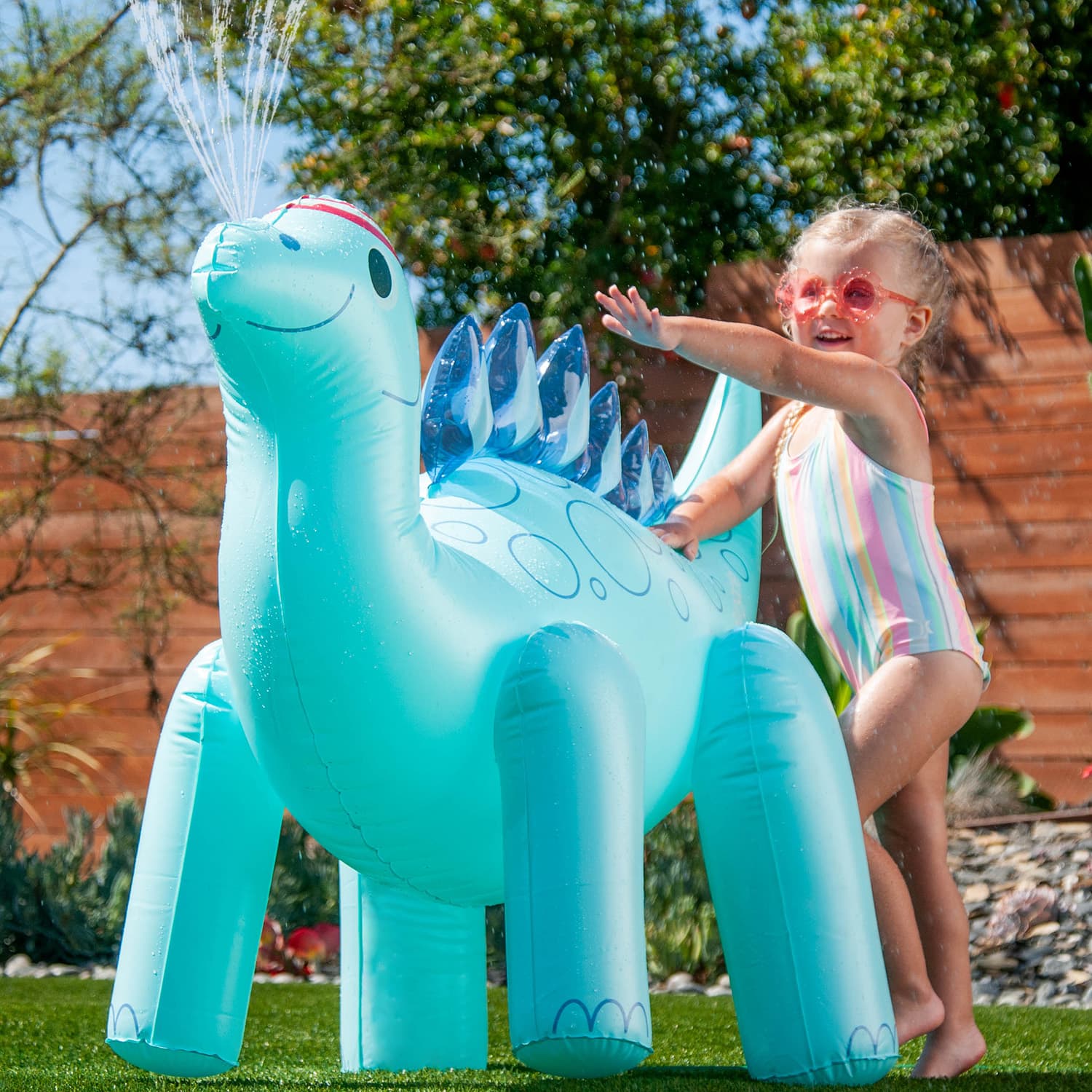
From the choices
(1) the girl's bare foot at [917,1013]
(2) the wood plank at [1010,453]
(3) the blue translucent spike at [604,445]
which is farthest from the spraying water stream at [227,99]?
(2) the wood plank at [1010,453]

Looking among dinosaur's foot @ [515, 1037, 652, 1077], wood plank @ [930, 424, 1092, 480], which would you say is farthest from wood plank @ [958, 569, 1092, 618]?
dinosaur's foot @ [515, 1037, 652, 1077]

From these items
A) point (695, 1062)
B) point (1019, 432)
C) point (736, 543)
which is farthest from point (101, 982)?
point (1019, 432)

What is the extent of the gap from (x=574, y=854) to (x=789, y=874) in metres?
0.37

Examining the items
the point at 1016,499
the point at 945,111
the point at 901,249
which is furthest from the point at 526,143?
the point at 901,249

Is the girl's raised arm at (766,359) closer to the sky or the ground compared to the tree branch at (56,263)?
closer to the ground

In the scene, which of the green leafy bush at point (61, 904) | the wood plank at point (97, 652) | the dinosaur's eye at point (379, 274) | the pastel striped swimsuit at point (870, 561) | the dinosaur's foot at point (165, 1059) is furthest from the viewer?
the wood plank at point (97, 652)

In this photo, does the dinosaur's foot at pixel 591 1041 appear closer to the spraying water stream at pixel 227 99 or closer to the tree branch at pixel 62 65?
the spraying water stream at pixel 227 99

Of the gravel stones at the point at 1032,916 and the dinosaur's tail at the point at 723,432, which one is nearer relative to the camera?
the dinosaur's tail at the point at 723,432

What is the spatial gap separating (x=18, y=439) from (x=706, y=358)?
474cm

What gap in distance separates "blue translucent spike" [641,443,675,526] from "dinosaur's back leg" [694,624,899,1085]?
0.41m

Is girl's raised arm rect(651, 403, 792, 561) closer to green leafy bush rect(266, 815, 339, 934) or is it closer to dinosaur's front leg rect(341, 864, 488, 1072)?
dinosaur's front leg rect(341, 864, 488, 1072)

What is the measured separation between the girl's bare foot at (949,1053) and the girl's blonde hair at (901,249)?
3.15 feet

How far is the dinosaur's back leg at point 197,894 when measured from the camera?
1.84m

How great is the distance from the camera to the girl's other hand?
2303mm
